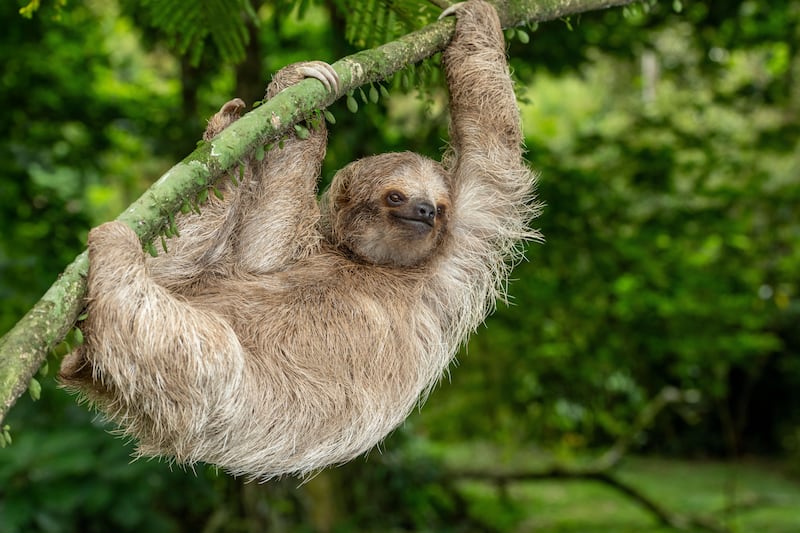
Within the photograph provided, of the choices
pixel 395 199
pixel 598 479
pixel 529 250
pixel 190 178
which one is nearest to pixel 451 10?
pixel 395 199

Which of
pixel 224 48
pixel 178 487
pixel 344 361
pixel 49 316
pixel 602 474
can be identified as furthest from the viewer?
pixel 602 474

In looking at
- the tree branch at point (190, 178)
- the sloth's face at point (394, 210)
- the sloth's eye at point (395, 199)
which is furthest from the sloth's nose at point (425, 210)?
the tree branch at point (190, 178)

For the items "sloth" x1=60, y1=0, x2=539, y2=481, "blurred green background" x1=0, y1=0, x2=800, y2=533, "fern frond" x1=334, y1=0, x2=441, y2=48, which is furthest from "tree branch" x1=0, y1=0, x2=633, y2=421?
"blurred green background" x1=0, y1=0, x2=800, y2=533

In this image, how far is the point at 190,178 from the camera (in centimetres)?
360

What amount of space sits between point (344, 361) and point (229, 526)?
6.67 m

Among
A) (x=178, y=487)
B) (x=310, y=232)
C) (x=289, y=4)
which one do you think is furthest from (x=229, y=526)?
(x=289, y=4)

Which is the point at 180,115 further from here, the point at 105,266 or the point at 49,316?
the point at 49,316

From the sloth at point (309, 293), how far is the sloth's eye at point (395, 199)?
14 mm

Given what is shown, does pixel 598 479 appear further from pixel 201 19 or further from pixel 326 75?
pixel 326 75

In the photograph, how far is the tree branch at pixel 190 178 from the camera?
2916 mm

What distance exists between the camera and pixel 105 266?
12.1 feet

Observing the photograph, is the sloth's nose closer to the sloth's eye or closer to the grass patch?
the sloth's eye

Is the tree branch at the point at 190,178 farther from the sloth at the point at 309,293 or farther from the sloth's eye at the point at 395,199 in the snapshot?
the sloth's eye at the point at 395,199

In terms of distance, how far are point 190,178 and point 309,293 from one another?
176 cm
